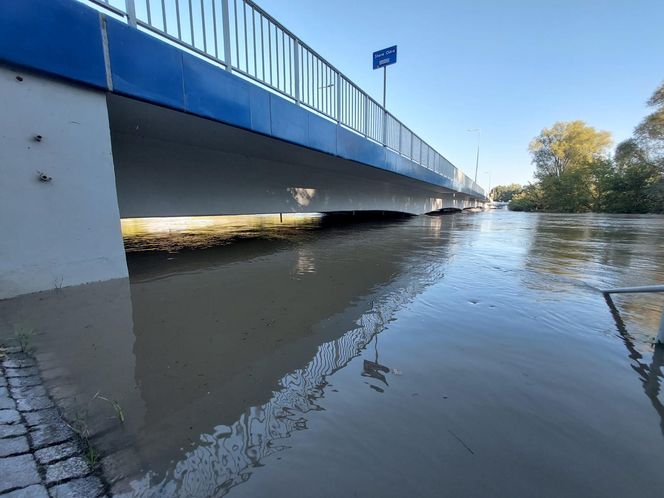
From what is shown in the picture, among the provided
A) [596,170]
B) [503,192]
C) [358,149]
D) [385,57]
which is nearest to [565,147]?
[596,170]

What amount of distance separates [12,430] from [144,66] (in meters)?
4.62

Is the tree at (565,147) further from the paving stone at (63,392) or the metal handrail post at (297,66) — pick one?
the paving stone at (63,392)

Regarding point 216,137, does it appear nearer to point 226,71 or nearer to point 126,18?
point 226,71

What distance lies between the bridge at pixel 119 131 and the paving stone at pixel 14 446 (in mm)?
2803

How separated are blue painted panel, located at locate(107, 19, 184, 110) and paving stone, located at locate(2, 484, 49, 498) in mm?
4457

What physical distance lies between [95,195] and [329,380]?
3.84 metres

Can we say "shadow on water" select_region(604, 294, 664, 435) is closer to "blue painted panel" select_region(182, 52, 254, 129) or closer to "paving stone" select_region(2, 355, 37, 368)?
"paving stone" select_region(2, 355, 37, 368)

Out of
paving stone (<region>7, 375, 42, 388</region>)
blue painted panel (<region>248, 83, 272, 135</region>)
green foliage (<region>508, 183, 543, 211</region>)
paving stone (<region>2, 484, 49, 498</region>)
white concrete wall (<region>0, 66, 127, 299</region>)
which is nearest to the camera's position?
paving stone (<region>2, 484, 49, 498</region>)

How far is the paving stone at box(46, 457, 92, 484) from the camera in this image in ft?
4.48

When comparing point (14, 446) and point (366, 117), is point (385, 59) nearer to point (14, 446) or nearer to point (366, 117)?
point (366, 117)

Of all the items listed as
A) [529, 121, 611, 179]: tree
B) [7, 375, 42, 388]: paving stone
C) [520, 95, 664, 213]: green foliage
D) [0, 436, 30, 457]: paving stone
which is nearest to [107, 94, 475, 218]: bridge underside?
[7, 375, 42, 388]: paving stone

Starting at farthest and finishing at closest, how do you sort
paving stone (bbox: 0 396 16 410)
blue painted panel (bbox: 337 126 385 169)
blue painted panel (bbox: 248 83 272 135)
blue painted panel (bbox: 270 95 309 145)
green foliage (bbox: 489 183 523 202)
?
green foliage (bbox: 489 183 523 202), blue painted panel (bbox: 337 126 385 169), blue painted panel (bbox: 270 95 309 145), blue painted panel (bbox: 248 83 272 135), paving stone (bbox: 0 396 16 410)

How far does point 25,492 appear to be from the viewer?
4.15 feet

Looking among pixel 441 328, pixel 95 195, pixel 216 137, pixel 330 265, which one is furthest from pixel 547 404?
pixel 216 137
